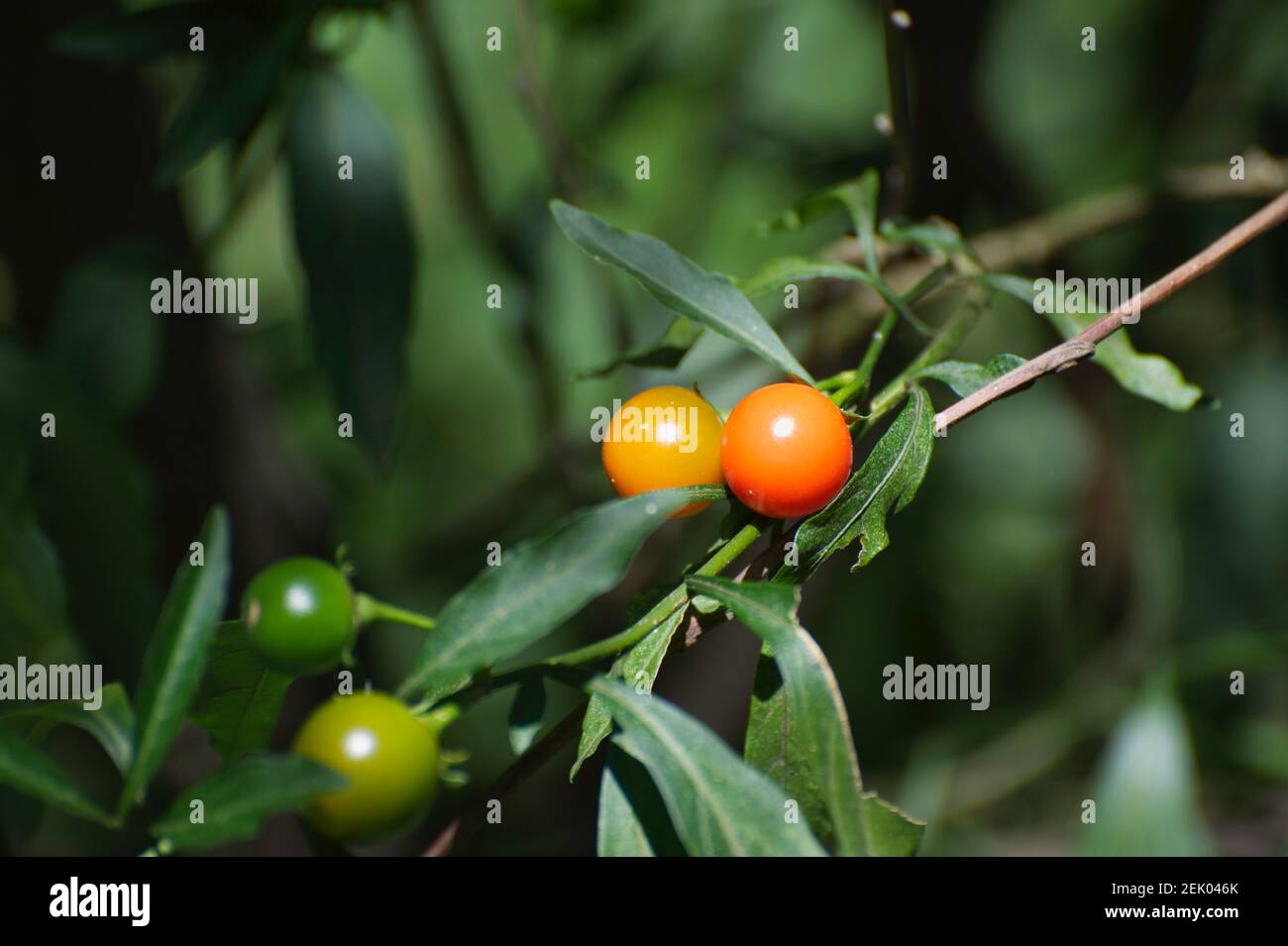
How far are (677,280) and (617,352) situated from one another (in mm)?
634

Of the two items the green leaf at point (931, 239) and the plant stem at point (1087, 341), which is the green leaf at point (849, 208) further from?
the plant stem at point (1087, 341)

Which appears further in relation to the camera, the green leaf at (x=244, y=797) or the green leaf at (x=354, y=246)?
the green leaf at (x=354, y=246)

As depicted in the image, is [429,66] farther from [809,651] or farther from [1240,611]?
[1240,611]

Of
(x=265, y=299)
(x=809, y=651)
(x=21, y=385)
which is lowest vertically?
(x=809, y=651)

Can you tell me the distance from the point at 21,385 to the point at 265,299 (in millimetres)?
602

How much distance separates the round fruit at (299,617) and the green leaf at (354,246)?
34 centimetres

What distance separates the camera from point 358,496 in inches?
52.2

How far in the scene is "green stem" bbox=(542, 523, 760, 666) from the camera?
16.0 inches

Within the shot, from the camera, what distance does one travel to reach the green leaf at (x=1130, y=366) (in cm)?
49

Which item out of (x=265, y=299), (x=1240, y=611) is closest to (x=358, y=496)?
(x=265, y=299)
